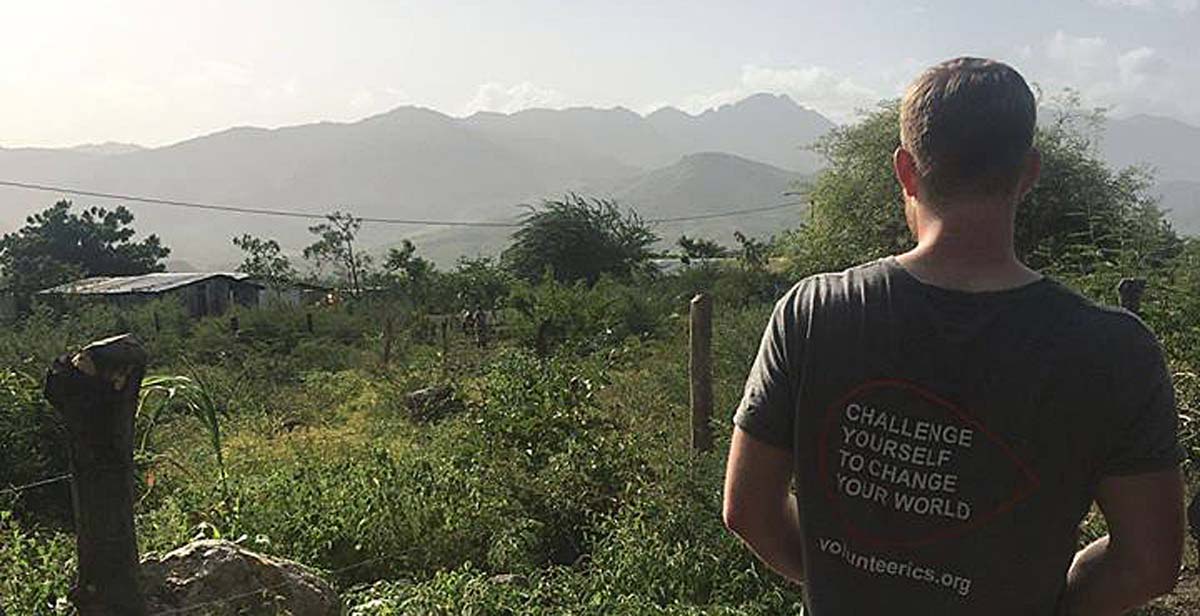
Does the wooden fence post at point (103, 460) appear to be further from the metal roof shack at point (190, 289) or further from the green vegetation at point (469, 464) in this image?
the metal roof shack at point (190, 289)

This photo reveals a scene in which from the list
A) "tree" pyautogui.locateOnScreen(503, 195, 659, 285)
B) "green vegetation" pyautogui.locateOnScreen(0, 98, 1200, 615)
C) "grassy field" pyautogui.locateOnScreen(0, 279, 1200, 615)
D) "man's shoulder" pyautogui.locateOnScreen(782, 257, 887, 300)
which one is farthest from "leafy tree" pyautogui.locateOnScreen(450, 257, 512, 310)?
"man's shoulder" pyautogui.locateOnScreen(782, 257, 887, 300)

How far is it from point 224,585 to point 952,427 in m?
2.74

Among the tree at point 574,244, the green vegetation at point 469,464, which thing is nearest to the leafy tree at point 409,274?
the tree at point 574,244

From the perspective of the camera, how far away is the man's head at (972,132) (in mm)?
1325

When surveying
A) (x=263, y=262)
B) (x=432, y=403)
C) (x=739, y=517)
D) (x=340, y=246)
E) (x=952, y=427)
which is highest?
(x=952, y=427)

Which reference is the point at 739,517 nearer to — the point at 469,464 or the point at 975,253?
the point at 975,253

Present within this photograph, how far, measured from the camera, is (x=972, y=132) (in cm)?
133

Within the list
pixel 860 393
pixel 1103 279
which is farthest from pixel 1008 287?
pixel 1103 279

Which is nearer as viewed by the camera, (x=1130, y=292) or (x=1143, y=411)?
(x=1143, y=411)

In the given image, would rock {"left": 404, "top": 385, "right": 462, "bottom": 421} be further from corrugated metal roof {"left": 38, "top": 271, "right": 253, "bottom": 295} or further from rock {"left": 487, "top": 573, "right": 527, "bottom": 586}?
corrugated metal roof {"left": 38, "top": 271, "right": 253, "bottom": 295}

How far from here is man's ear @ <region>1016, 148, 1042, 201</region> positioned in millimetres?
1369

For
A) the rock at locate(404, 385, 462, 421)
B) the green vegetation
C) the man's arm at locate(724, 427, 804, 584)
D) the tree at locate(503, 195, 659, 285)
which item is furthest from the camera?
the tree at locate(503, 195, 659, 285)

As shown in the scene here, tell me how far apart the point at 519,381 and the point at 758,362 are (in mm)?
5739

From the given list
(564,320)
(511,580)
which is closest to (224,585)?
(511,580)
